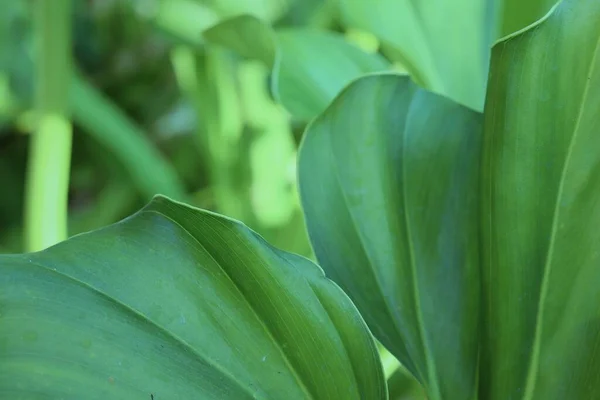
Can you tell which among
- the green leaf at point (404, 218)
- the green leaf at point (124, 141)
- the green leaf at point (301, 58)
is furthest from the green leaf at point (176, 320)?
the green leaf at point (124, 141)

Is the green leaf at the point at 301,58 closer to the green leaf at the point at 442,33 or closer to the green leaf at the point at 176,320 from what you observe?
the green leaf at the point at 442,33

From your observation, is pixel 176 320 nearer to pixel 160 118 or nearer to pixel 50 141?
pixel 50 141

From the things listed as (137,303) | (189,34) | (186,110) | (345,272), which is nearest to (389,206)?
(345,272)

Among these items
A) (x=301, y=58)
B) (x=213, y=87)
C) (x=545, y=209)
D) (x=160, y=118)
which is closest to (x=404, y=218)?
(x=545, y=209)

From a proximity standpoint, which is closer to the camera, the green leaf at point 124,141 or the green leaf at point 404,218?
the green leaf at point 404,218

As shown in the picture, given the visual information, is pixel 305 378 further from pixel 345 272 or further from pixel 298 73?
pixel 298 73
